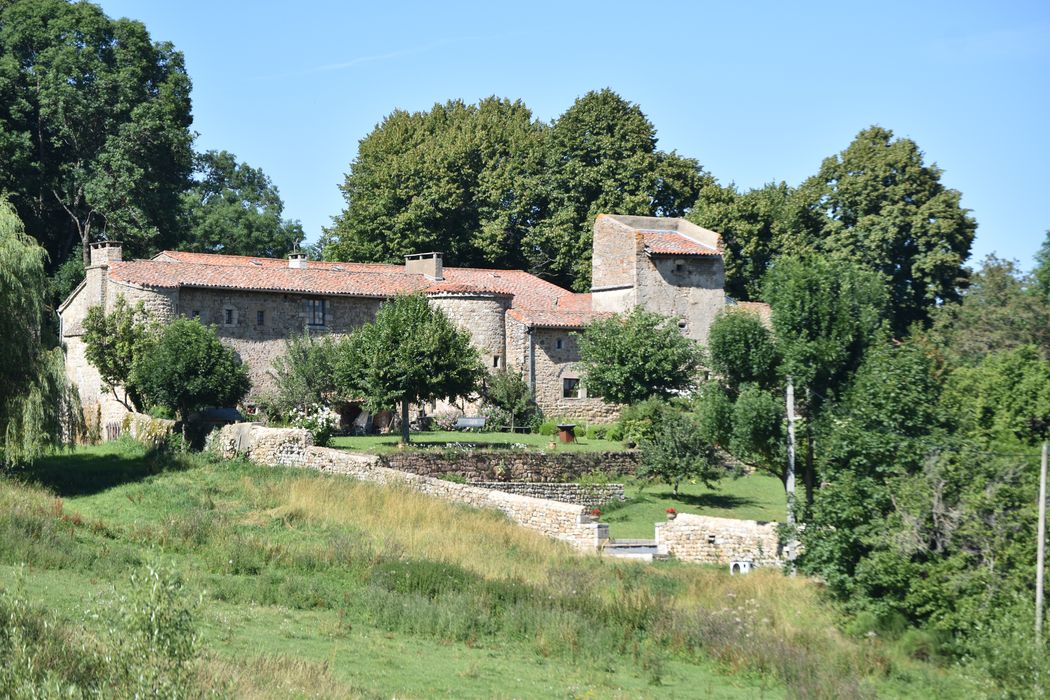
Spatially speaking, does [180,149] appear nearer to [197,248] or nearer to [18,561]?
[197,248]

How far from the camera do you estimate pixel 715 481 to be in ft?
129

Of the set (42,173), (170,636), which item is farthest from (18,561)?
(42,173)

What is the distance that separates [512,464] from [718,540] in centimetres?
1044

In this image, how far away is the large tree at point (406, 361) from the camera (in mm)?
39844

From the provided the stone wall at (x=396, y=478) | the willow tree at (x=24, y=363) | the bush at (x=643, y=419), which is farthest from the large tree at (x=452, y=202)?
the willow tree at (x=24, y=363)

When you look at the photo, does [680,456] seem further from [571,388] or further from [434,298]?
[434,298]

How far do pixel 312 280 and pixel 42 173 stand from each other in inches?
699

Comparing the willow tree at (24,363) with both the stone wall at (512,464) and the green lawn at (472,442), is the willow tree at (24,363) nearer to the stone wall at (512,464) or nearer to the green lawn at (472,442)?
the green lawn at (472,442)

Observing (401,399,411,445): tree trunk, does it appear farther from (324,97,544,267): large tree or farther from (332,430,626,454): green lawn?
(324,97,544,267): large tree

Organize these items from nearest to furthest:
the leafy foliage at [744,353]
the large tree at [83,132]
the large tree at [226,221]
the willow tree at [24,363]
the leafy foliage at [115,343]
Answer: the leafy foliage at [744,353] → the willow tree at [24,363] → the leafy foliage at [115,343] → the large tree at [83,132] → the large tree at [226,221]

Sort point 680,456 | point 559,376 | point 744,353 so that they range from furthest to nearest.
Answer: point 559,376 < point 680,456 < point 744,353

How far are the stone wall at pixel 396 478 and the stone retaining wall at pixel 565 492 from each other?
326 centimetres

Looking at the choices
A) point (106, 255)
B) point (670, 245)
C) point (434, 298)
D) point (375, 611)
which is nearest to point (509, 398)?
point (434, 298)

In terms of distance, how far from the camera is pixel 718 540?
28.1 m
